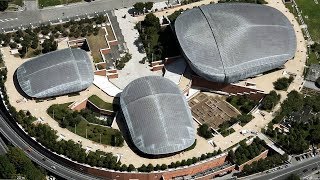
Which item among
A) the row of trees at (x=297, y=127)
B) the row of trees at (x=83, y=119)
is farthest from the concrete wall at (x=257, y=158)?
the row of trees at (x=83, y=119)

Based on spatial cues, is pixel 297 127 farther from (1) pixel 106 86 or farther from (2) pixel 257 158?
(1) pixel 106 86

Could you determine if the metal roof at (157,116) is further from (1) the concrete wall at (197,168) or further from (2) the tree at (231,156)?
(2) the tree at (231,156)

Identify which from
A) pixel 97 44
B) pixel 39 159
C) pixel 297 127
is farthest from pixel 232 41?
pixel 39 159

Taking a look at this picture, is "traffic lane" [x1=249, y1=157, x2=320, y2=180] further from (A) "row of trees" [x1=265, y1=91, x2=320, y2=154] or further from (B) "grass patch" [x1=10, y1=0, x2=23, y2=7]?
(B) "grass patch" [x1=10, y1=0, x2=23, y2=7]

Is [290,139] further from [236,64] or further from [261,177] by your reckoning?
[236,64]

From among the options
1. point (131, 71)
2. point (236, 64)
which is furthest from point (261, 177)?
point (131, 71)

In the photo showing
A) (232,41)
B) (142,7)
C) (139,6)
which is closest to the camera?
(232,41)
